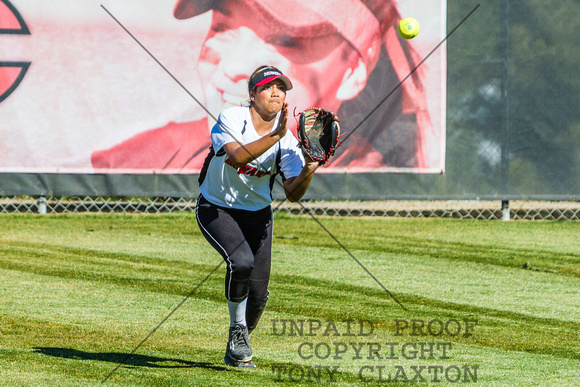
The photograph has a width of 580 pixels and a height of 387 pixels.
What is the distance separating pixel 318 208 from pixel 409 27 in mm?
2622

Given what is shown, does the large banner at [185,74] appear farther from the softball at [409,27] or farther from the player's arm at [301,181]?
the player's arm at [301,181]

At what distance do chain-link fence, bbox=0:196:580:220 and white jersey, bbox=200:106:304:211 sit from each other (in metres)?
5.68

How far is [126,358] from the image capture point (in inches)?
193

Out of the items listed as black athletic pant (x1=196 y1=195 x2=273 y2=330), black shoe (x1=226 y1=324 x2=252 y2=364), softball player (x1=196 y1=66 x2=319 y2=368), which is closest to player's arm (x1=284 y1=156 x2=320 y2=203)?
softball player (x1=196 y1=66 x2=319 y2=368)

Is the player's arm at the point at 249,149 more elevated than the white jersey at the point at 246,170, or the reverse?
the player's arm at the point at 249,149

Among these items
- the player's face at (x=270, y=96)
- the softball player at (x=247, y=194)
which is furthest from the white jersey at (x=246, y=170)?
the player's face at (x=270, y=96)

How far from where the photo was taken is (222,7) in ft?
33.7

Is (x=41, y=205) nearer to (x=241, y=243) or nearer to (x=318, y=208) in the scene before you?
(x=318, y=208)

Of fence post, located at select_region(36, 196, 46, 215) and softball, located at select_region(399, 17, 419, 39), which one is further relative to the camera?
fence post, located at select_region(36, 196, 46, 215)

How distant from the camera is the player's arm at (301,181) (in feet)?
15.8

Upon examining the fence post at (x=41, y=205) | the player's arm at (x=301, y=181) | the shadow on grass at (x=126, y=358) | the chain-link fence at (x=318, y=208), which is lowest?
the chain-link fence at (x=318, y=208)

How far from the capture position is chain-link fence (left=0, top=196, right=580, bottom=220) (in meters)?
10.9

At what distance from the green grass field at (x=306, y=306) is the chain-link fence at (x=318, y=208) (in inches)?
19.0

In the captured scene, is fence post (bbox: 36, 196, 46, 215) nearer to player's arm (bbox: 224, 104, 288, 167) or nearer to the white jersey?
the white jersey
